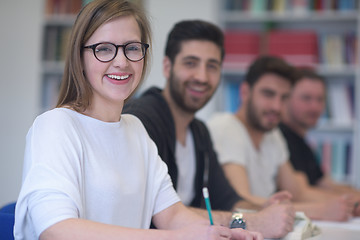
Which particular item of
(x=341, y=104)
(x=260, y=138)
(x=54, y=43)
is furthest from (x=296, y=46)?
(x=54, y=43)

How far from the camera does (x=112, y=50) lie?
1132mm

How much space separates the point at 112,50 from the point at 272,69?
1603mm

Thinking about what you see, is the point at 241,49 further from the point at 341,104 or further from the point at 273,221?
the point at 273,221

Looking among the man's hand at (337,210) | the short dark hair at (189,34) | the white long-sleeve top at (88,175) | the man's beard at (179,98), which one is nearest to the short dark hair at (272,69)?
the short dark hair at (189,34)

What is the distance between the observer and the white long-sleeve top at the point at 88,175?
36.4 inches

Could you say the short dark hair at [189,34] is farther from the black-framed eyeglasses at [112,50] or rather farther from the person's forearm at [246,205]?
the black-framed eyeglasses at [112,50]

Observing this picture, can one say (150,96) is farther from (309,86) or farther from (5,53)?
(5,53)

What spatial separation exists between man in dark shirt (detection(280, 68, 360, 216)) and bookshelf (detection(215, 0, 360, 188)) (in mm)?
248

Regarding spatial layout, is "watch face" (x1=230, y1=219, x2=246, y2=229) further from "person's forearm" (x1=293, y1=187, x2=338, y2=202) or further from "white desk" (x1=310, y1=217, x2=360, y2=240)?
"person's forearm" (x1=293, y1=187, x2=338, y2=202)

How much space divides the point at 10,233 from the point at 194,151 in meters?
0.99

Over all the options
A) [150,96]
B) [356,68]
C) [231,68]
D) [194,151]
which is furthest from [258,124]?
[356,68]

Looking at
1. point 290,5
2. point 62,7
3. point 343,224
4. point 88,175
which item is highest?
point 290,5

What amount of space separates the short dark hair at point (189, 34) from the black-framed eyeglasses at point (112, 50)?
0.85m

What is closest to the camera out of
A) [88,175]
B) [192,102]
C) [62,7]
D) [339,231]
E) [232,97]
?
[88,175]
